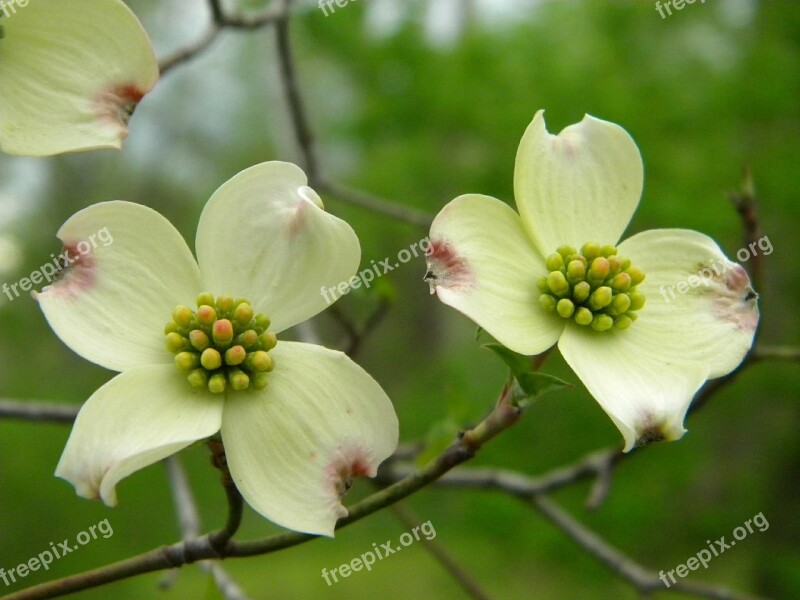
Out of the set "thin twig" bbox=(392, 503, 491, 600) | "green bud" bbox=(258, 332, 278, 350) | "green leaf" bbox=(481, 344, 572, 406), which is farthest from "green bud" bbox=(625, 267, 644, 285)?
"thin twig" bbox=(392, 503, 491, 600)

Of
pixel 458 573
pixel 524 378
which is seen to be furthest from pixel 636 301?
pixel 458 573

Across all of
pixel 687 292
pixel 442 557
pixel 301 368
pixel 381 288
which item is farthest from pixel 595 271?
pixel 442 557

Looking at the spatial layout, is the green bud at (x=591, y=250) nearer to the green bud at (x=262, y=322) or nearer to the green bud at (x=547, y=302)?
the green bud at (x=547, y=302)

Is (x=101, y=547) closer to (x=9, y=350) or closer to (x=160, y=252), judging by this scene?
(x=9, y=350)

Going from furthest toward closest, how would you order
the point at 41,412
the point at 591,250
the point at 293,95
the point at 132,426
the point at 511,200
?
the point at 511,200 → the point at 293,95 → the point at 41,412 → the point at 591,250 → the point at 132,426

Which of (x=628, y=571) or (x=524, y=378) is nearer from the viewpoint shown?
(x=524, y=378)

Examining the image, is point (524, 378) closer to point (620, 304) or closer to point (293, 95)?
point (620, 304)

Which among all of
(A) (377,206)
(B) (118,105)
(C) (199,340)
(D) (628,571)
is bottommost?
(D) (628,571)

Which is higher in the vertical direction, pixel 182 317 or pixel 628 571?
pixel 182 317
